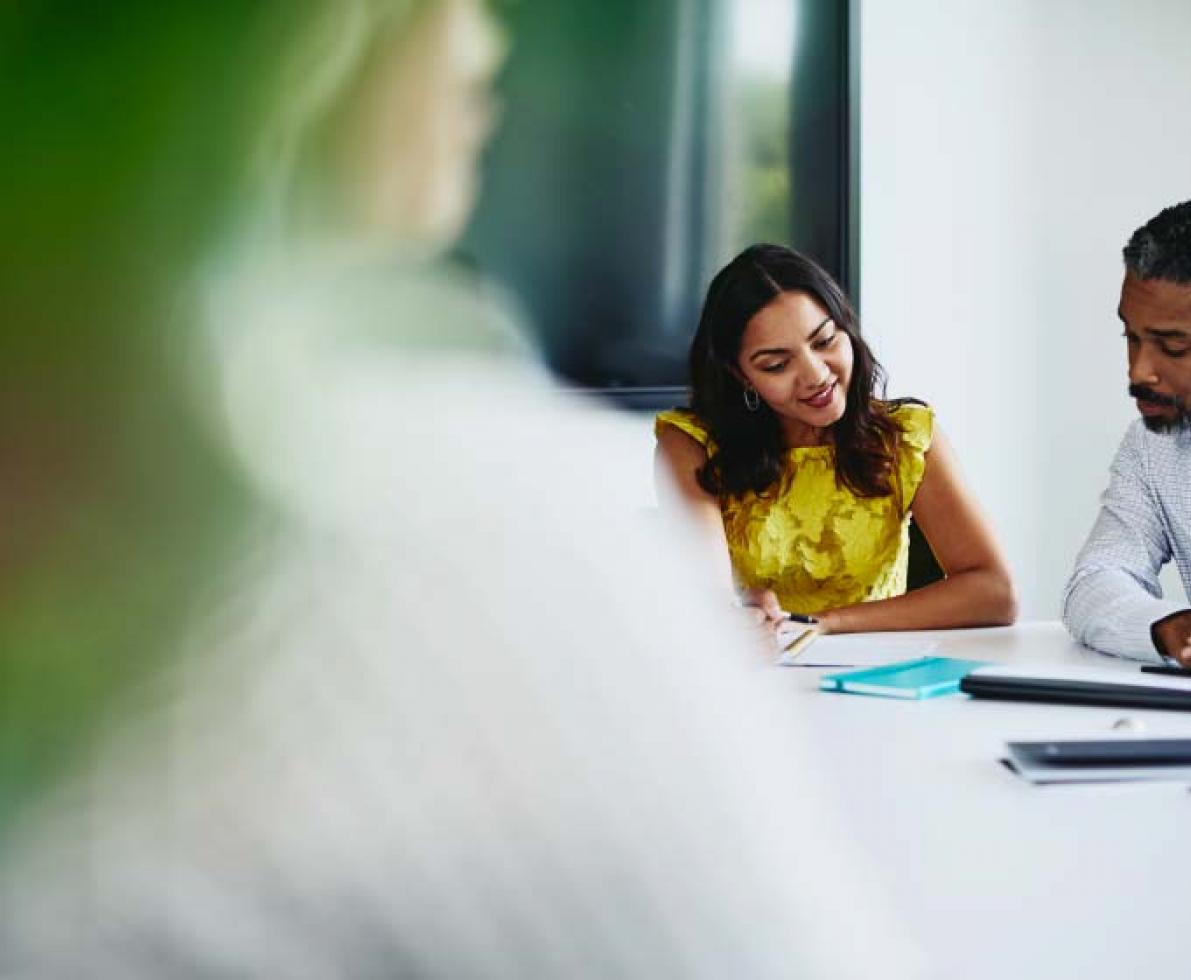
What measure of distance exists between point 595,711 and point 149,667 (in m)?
0.04

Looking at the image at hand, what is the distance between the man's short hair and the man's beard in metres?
0.12

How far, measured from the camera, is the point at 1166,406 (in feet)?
5.12

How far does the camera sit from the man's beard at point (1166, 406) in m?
1.56

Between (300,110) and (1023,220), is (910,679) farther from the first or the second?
(1023,220)

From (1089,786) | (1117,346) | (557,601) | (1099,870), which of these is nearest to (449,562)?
(557,601)

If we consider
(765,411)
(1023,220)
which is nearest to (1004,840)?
(765,411)

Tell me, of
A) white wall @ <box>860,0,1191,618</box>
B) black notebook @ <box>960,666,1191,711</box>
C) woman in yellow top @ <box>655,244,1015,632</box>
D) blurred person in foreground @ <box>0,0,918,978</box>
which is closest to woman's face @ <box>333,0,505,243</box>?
blurred person in foreground @ <box>0,0,918,978</box>

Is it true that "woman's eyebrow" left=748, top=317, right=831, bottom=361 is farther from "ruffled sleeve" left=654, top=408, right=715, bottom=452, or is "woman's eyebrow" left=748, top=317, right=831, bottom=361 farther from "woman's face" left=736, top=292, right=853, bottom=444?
"ruffled sleeve" left=654, top=408, right=715, bottom=452

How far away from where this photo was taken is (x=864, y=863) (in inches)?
6.5

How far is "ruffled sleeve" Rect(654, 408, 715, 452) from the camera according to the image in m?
1.99

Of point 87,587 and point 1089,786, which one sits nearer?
point 87,587

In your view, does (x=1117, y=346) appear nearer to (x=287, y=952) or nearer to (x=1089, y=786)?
(x=1089, y=786)

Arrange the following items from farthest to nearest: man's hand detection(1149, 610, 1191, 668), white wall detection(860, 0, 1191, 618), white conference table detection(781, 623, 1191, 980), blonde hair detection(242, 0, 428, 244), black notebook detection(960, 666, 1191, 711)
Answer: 1. white wall detection(860, 0, 1191, 618)
2. man's hand detection(1149, 610, 1191, 668)
3. black notebook detection(960, 666, 1191, 711)
4. white conference table detection(781, 623, 1191, 980)
5. blonde hair detection(242, 0, 428, 244)

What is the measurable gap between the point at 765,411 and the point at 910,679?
90 centimetres
